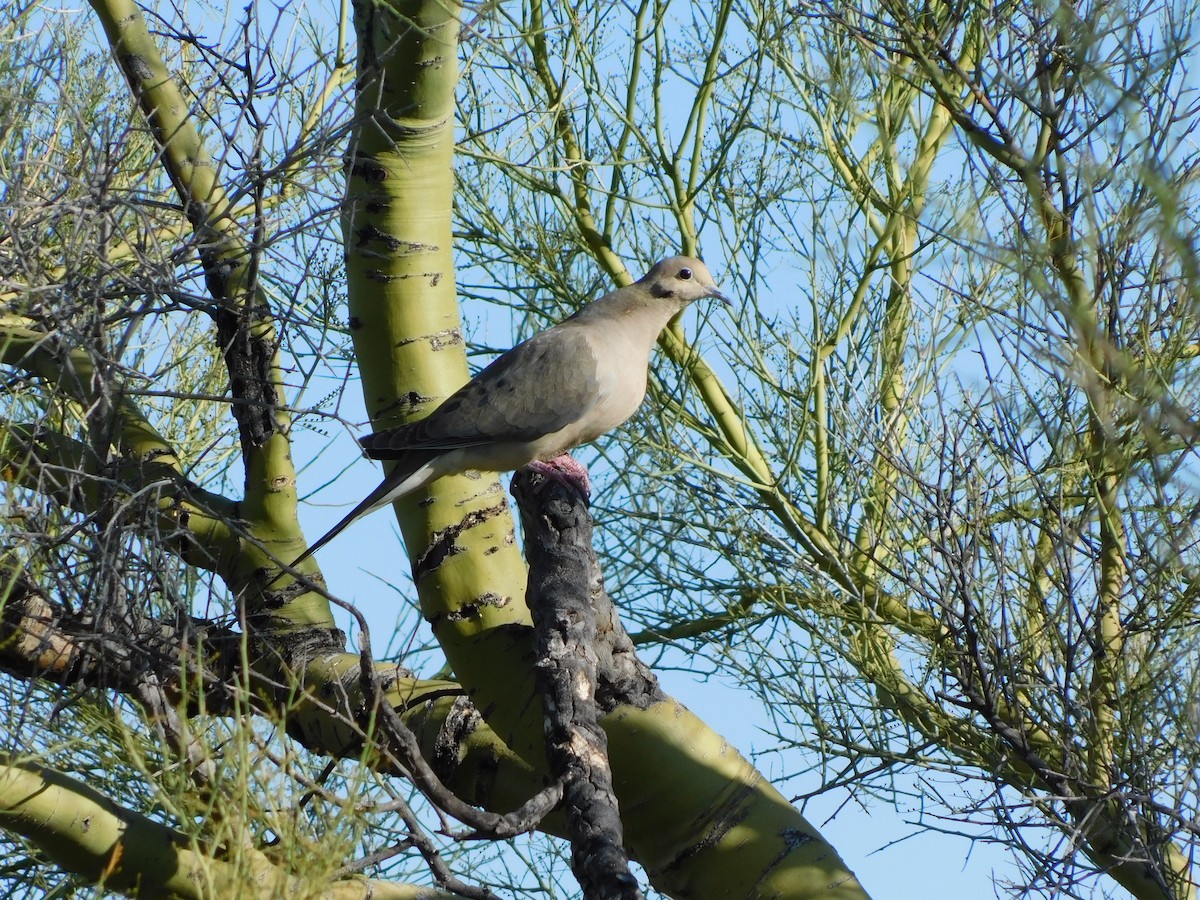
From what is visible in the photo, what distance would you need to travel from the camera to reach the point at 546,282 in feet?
16.4

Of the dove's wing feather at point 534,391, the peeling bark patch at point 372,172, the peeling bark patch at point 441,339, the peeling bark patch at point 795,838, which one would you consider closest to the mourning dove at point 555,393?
the dove's wing feather at point 534,391

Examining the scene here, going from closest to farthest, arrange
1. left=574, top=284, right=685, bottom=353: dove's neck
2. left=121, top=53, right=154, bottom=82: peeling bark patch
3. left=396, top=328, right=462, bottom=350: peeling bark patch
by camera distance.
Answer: left=121, top=53, right=154, bottom=82: peeling bark patch < left=396, top=328, right=462, bottom=350: peeling bark patch < left=574, top=284, right=685, bottom=353: dove's neck

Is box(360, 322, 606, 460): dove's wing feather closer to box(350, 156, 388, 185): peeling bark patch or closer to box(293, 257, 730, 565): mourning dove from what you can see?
box(293, 257, 730, 565): mourning dove

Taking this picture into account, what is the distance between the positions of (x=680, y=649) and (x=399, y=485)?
1514 mm

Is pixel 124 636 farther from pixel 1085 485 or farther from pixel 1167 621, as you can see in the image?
pixel 1085 485

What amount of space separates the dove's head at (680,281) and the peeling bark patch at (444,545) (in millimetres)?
1220

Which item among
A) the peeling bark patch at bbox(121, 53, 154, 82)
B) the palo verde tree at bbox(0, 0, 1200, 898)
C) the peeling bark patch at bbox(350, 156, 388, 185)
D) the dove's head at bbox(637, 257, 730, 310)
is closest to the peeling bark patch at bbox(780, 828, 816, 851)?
the palo verde tree at bbox(0, 0, 1200, 898)

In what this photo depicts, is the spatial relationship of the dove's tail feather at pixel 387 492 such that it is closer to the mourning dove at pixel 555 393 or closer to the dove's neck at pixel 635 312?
the mourning dove at pixel 555 393

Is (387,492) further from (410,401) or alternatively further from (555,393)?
(555,393)

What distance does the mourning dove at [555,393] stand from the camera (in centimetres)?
340

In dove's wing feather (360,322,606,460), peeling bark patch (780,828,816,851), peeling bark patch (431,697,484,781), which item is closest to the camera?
peeling bark patch (780,828,816,851)

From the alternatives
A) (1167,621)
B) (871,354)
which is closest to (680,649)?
(871,354)

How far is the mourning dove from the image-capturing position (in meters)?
Answer: 3.40

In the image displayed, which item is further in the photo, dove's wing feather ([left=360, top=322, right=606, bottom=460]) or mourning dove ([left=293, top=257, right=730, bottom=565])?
dove's wing feather ([left=360, top=322, right=606, bottom=460])
